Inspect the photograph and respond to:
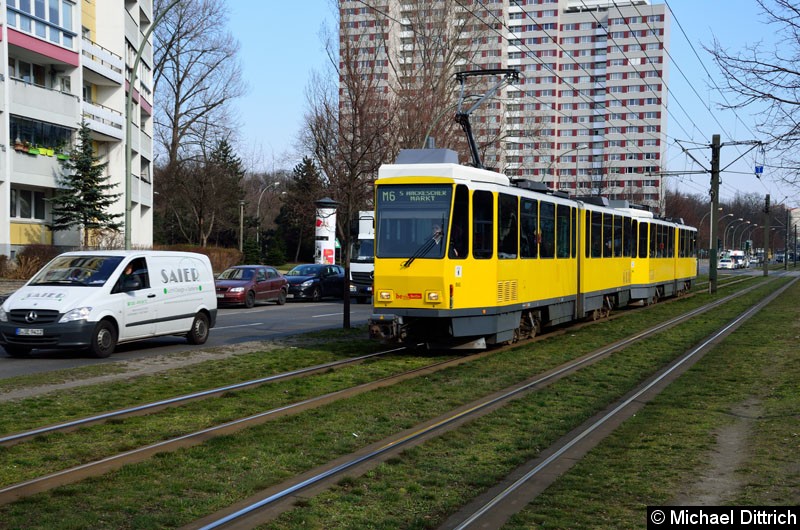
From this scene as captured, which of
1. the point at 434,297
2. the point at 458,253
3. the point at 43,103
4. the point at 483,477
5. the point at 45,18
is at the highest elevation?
the point at 45,18

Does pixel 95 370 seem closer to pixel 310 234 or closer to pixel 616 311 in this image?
pixel 616 311

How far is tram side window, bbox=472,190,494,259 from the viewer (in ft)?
47.7

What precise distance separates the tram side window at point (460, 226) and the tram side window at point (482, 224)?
7.1 inches

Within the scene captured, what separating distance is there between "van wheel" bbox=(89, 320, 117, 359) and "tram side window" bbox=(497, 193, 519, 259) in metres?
6.88

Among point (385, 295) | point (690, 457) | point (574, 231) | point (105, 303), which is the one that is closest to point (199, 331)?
point (105, 303)

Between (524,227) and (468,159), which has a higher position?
(468,159)

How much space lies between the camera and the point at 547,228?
18.1m

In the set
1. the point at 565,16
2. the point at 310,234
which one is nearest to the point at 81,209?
the point at 310,234

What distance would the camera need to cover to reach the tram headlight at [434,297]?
14.1 meters

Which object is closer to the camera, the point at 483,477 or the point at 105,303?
the point at 483,477

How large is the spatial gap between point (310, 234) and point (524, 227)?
218 feet

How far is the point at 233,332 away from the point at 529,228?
7418 millimetres

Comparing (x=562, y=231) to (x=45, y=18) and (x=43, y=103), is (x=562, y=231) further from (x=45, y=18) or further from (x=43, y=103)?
(x=45, y=18)

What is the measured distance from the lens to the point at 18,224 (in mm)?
37688
